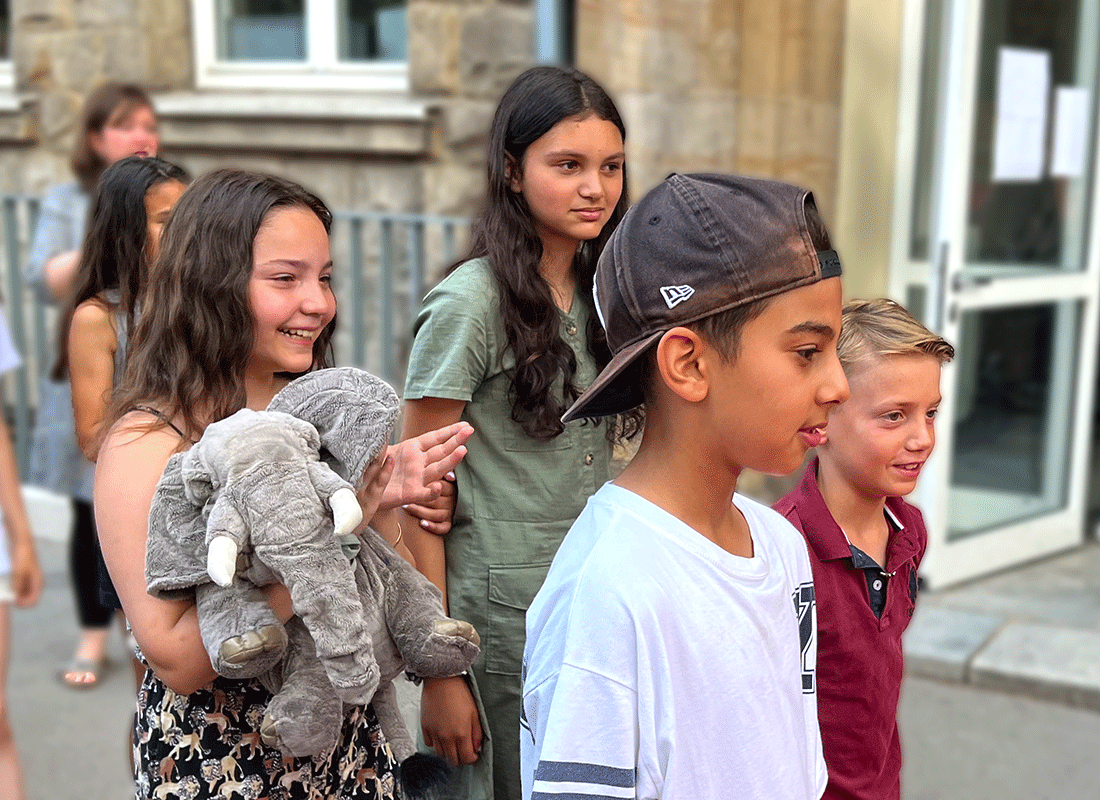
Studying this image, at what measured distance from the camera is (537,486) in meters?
2.10

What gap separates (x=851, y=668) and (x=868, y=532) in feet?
0.89

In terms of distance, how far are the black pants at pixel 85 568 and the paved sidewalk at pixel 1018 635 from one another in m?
2.91

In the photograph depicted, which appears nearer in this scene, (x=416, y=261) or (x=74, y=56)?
(x=416, y=261)

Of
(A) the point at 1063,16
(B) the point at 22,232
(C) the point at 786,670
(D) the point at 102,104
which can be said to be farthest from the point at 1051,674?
(B) the point at 22,232

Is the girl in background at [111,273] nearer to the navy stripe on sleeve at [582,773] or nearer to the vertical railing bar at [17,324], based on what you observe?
the navy stripe on sleeve at [582,773]

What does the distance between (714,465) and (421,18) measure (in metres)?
4.36

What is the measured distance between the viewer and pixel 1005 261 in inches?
199

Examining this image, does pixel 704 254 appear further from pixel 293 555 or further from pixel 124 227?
pixel 124 227

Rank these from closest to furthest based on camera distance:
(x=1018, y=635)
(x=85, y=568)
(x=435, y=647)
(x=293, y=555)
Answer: (x=293, y=555)
(x=435, y=647)
(x=85, y=568)
(x=1018, y=635)

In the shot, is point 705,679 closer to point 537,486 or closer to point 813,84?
point 537,486

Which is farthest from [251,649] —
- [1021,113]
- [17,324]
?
[17,324]

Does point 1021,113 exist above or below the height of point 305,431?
above

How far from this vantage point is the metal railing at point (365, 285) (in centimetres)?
511

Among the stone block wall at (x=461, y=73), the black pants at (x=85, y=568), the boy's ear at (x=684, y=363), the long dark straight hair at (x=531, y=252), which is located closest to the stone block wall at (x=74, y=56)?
the stone block wall at (x=461, y=73)
